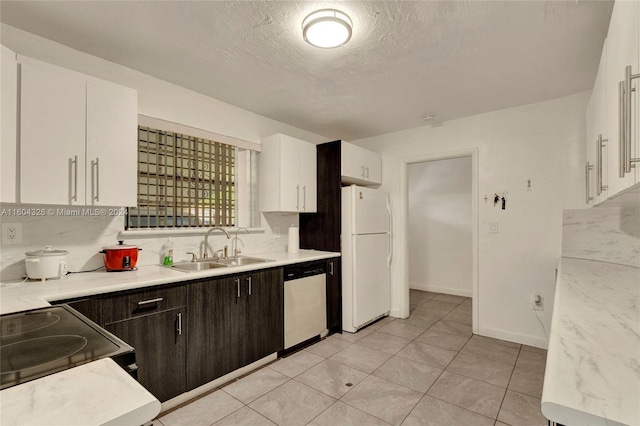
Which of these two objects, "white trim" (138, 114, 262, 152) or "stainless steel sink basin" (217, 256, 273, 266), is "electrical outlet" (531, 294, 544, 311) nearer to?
"stainless steel sink basin" (217, 256, 273, 266)

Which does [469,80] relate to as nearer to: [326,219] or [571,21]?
[571,21]

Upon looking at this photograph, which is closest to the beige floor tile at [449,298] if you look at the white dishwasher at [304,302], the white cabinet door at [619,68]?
the white dishwasher at [304,302]

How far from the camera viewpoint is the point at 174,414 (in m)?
1.97

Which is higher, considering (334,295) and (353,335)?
(334,295)

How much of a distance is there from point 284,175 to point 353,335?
1.87 metres

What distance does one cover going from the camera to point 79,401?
602 millimetres

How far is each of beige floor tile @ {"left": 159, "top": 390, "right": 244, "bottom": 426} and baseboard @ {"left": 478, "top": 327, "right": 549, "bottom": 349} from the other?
2633 millimetres

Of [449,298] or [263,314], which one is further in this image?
[449,298]

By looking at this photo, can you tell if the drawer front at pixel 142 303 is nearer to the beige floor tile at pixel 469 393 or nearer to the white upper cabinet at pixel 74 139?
the white upper cabinet at pixel 74 139

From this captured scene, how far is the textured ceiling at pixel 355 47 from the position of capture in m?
1.71

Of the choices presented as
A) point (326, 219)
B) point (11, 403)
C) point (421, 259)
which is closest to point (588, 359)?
point (11, 403)

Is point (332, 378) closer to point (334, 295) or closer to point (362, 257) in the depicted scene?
point (334, 295)

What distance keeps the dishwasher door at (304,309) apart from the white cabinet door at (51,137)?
1.75 metres

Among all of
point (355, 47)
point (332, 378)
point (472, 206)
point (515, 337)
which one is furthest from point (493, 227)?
point (355, 47)
